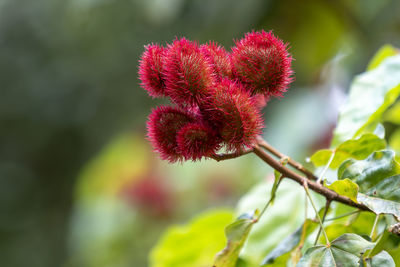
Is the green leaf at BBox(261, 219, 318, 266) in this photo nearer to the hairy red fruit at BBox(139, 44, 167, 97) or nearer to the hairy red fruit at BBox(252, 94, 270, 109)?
the hairy red fruit at BBox(252, 94, 270, 109)

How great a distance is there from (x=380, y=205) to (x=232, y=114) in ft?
0.92

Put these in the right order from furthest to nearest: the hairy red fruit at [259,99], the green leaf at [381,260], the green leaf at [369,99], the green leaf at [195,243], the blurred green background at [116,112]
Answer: the blurred green background at [116,112] → the green leaf at [195,243] → the green leaf at [369,99] → the hairy red fruit at [259,99] → the green leaf at [381,260]

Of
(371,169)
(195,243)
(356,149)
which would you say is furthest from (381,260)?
(195,243)

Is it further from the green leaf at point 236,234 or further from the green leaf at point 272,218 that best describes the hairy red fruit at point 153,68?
the green leaf at point 272,218

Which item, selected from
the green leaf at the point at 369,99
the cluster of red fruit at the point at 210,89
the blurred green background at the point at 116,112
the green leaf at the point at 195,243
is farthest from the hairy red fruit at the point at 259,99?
the blurred green background at the point at 116,112

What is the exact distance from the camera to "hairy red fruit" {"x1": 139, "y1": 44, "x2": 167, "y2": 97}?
0.83 metres

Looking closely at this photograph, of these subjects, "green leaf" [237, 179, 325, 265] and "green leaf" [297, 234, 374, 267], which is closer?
"green leaf" [297, 234, 374, 267]

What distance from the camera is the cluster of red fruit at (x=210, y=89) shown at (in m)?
0.78

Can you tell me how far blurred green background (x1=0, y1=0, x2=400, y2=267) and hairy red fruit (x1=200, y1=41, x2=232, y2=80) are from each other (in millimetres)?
1032

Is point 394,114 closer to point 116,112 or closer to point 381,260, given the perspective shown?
point 381,260

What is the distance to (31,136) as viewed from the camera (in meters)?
7.98

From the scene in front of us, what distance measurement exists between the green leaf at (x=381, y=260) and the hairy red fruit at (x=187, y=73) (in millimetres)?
364

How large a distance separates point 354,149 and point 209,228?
0.55m

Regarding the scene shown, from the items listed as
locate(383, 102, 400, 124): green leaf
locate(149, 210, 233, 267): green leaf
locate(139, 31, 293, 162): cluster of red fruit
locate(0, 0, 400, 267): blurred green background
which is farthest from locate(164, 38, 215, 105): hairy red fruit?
locate(0, 0, 400, 267): blurred green background
